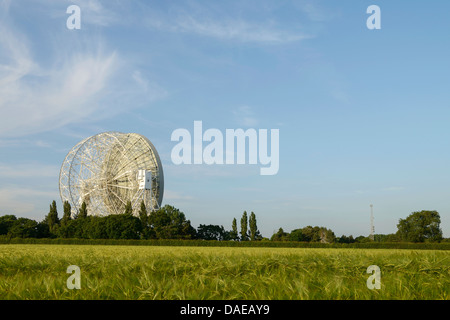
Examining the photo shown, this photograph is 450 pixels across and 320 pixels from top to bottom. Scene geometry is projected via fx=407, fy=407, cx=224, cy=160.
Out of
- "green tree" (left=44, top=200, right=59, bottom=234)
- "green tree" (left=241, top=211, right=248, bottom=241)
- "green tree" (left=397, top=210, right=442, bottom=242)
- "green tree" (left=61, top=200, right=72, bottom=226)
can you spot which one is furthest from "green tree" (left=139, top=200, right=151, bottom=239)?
"green tree" (left=397, top=210, right=442, bottom=242)

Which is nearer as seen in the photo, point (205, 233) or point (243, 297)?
point (243, 297)

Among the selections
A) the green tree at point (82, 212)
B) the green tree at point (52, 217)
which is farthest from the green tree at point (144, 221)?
the green tree at point (52, 217)

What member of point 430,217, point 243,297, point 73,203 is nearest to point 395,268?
point 243,297

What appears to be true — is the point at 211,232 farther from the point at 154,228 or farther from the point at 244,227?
the point at 154,228

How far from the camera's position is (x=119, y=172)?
86375 mm

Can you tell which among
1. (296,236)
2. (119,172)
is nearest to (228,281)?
(119,172)

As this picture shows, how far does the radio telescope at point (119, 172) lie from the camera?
282 ft

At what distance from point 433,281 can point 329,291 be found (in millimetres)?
3684

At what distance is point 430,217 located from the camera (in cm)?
11469

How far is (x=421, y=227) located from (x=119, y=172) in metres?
83.7

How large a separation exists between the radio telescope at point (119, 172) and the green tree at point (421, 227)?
71.9m
